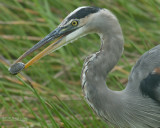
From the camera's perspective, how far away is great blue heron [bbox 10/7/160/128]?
1.86 metres

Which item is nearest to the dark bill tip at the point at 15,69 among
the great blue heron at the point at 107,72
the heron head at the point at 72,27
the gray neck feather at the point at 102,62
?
the great blue heron at the point at 107,72

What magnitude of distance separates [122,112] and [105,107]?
11 cm

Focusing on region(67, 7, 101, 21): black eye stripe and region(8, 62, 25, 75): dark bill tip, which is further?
region(67, 7, 101, 21): black eye stripe

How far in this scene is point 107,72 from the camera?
6.20 ft

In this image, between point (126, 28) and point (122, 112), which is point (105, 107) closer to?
point (122, 112)

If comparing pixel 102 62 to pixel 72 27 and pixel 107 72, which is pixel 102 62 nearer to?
pixel 107 72

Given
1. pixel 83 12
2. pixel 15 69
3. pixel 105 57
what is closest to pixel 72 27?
pixel 83 12

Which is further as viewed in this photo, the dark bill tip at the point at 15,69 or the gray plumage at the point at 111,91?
the gray plumage at the point at 111,91

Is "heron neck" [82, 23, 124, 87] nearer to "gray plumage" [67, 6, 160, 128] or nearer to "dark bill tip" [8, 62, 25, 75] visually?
"gray plumage" [67, 6, 160, 128]

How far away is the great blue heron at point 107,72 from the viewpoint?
186cm

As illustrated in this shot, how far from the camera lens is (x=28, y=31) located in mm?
3701

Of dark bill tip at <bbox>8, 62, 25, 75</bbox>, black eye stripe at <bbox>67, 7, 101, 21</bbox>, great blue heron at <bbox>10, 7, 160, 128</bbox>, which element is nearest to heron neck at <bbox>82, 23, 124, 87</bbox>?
great blue heron at <bbox>10, 7, 160, 128</bbox>

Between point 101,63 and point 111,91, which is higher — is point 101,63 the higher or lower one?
the higher one

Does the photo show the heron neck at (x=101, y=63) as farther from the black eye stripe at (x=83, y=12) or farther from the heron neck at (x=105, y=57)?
the black eye stripe at (x=83, y=12)
